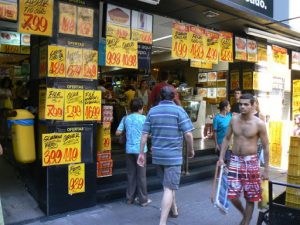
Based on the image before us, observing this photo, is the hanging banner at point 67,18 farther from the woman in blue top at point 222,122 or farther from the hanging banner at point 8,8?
the woman in blue top at point 222,122

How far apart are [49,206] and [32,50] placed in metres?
2.61

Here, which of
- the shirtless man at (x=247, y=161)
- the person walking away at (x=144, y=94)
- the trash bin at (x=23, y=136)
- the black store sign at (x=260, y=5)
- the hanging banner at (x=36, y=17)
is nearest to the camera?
the shirtless man at (x=247, y=161)

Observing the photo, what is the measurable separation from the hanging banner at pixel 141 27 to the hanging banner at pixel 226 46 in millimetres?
2034

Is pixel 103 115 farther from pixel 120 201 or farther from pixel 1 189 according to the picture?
pixel 1 189

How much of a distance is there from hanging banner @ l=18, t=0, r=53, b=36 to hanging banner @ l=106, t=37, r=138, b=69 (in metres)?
1.04

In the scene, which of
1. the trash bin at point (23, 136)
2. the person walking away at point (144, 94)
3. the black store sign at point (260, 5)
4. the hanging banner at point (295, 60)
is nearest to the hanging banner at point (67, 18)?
the trash bin at point (23, 136)

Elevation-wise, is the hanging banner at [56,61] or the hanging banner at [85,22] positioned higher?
the hanging banner at [85,22]

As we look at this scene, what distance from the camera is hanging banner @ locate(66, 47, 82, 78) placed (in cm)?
509

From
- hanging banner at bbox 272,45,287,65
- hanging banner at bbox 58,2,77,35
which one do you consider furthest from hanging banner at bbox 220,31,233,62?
hanging banner at bbox 58,2,77,35

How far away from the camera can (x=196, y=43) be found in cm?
689

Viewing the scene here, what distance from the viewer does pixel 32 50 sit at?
570cm

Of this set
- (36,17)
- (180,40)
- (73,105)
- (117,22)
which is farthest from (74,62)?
(180,40)

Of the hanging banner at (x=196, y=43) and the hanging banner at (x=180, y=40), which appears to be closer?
the hanging banner at (x=180, y=40)

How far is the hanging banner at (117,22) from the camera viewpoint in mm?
5596
